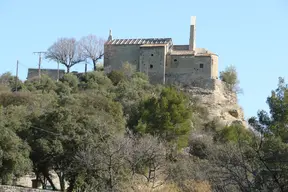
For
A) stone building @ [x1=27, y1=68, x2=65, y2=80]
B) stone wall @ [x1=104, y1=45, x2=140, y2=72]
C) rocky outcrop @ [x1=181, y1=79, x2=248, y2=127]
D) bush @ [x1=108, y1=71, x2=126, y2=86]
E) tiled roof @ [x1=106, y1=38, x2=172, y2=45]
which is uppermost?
tiled roof @ [x1=106, y1=38, x2=172, y2=45]

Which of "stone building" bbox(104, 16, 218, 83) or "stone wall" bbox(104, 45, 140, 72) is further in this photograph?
"stone wall" bbox(104, 45, 140, 72)

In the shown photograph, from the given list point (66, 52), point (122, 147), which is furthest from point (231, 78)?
point (122, 147)

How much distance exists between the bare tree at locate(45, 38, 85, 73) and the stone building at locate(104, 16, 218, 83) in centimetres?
493

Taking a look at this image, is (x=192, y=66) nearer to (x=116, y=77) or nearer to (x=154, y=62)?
(x=154, y=62)

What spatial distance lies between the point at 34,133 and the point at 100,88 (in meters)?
22.5

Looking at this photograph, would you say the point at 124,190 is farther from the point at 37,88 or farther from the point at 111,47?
the point at 111,47

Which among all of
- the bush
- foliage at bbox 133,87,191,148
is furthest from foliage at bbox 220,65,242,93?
foliage at bbox 133,87,191,148

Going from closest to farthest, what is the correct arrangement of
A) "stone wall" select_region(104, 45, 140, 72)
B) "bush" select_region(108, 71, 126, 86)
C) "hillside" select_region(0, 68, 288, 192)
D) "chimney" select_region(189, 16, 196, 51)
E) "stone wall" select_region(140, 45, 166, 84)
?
"hillside" select_region(0, 68, 288, 192), "bush" select_region(108, 71, 126, 86), "stone wall" select_region(140, 45, 166, 84), "stone wall" select_region(104, 45, 140, 72), "chimney" select_region(189, 16, 196, 51)

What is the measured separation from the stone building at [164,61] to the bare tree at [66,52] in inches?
194

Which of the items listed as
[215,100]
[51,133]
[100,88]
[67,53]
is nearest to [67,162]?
[51,133]

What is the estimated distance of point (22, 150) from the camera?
35531mm

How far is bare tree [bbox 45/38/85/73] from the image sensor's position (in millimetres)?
71688

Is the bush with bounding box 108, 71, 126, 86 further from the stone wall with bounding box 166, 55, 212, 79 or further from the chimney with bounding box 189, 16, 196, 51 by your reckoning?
the chimney with bounding box 189, 16, 196, 51

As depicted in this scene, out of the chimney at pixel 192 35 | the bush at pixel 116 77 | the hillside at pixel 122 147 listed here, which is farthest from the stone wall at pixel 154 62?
the hillside at pixel 122 147
